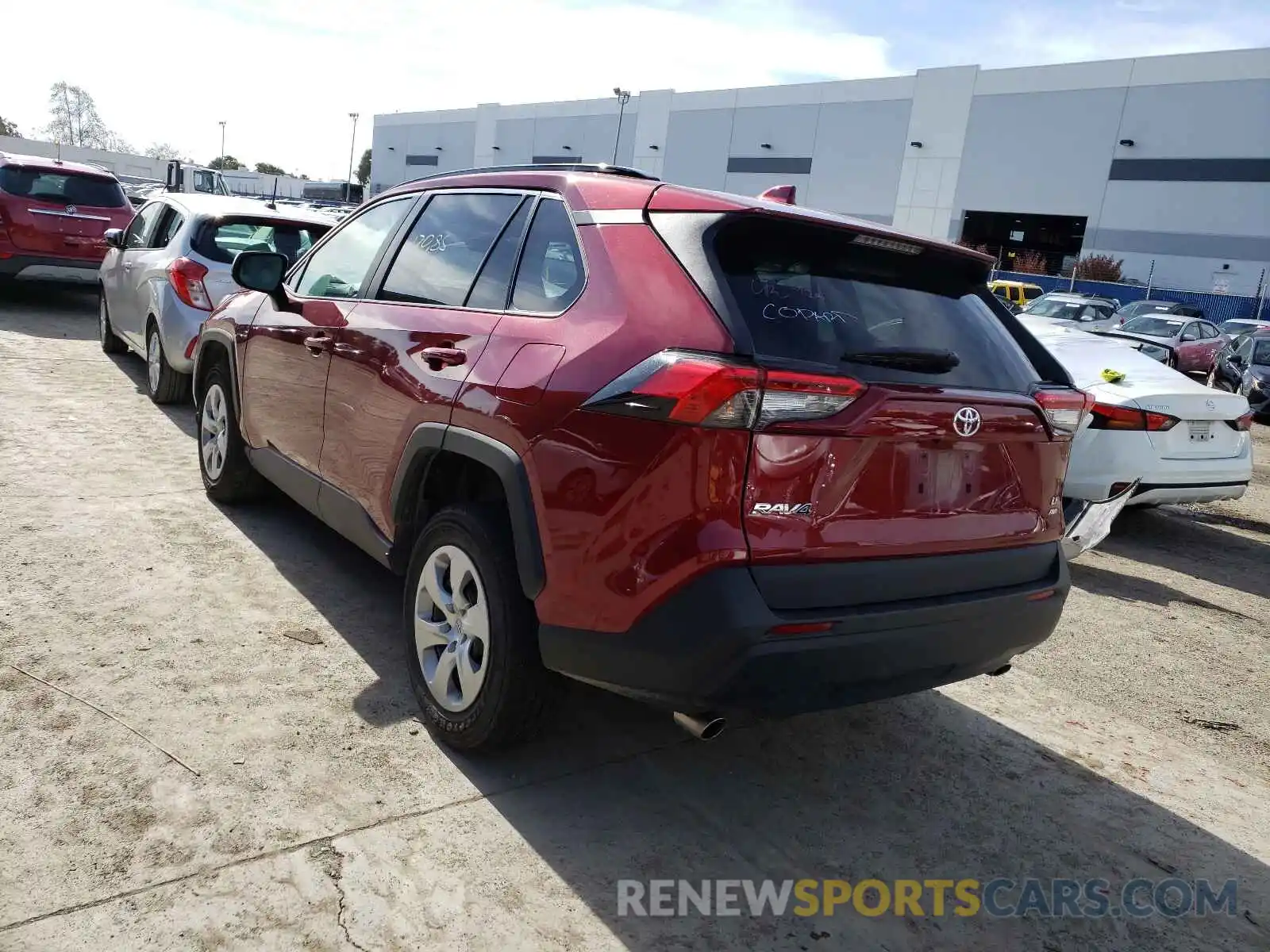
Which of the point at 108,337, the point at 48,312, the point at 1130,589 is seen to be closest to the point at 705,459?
the point at 1130,589

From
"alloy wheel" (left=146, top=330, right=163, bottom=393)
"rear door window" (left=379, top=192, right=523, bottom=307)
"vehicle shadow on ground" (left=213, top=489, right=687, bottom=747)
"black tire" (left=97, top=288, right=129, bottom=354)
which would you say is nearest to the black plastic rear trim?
"vehicle shadow on ground" (left=213, top=489, right=687, bottom=747)

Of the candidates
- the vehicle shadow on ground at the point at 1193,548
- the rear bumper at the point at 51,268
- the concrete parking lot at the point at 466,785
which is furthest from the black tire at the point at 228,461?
the rear bumper at the point at 51,268

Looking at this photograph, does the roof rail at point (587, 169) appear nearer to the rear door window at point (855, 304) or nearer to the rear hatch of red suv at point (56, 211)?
the rear door window at point (855, 304)

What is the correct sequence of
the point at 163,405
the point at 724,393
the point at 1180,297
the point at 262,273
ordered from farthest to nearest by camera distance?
the point at 1180,297 → the point at 163,405 → the point at 262,273 → the point at 724,393

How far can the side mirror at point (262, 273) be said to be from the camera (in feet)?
14.6

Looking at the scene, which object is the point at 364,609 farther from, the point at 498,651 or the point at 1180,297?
the point at 1180,297

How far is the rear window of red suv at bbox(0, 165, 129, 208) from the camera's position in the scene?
11312 mm

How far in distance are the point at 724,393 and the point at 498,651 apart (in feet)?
3.55

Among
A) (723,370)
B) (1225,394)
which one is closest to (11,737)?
(723,370)

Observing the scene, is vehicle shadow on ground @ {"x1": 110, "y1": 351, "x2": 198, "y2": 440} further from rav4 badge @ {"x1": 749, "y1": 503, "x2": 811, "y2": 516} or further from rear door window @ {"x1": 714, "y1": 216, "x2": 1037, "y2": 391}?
rav4 badge @ {"x1": 749, "y1": 503, "x2": 811, "y2": 516}

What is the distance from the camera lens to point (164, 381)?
299 inches

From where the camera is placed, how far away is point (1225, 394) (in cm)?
659

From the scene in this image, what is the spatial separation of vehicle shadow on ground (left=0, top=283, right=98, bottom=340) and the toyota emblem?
10478 mm

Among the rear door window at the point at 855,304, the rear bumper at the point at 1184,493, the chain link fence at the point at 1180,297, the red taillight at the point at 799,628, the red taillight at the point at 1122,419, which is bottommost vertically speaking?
the rear bumper at the point at 1184,493
